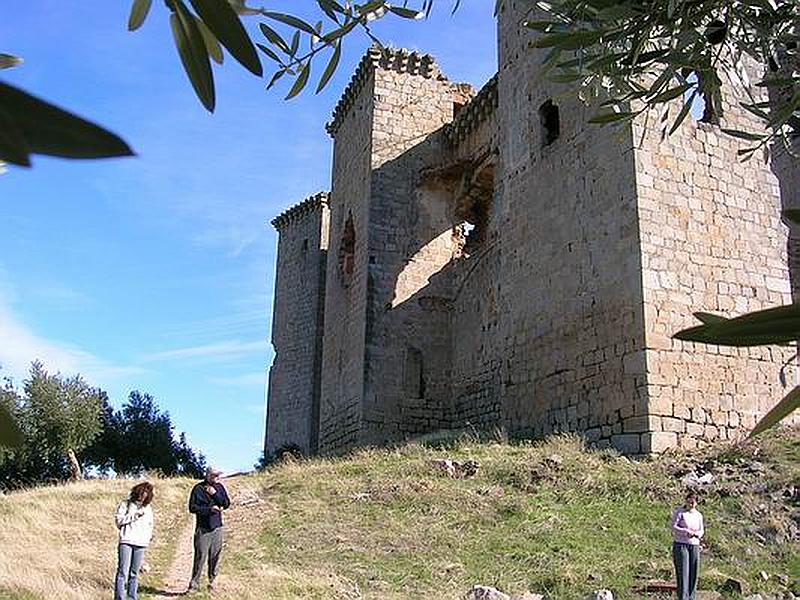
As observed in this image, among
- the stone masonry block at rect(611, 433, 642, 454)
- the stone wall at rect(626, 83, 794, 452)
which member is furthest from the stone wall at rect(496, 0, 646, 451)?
the stone wall at rect(626, 83, 794, 452)

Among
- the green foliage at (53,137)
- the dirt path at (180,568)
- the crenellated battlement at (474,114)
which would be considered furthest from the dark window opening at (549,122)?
the green foliage at (53,137)

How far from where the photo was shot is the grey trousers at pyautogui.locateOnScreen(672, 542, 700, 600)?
6.95 meters

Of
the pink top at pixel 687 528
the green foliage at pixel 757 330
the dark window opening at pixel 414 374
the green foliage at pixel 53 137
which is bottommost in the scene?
the pink top at pixel 687 528

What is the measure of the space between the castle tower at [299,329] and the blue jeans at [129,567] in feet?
57.0

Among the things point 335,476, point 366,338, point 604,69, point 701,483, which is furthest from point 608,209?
point 604,69

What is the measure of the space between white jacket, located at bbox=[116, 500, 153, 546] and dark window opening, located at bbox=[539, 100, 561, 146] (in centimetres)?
885

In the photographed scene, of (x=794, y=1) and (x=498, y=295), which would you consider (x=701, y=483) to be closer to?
(x=498, y=295)

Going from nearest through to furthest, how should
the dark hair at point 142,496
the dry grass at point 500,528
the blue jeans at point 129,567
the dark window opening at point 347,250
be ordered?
the blue jeans at point 129,567 < the dark hair at point 142,496 < the dry grass at point 500,528 < the dark window opening at point 347,250

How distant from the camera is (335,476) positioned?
12492 millimetres

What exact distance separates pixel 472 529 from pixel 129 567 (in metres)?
3.54

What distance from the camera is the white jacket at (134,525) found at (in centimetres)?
758

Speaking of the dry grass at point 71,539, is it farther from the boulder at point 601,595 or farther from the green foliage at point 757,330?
the green foliage at point 757,330

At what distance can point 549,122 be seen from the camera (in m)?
14.3

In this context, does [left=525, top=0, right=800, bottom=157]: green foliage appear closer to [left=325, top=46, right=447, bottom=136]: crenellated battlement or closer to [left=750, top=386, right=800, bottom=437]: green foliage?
[left=750, top=386, right=800, bottom=437]: green foliage
